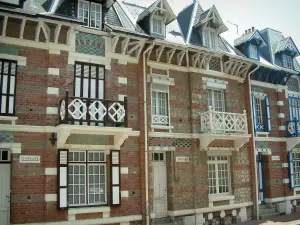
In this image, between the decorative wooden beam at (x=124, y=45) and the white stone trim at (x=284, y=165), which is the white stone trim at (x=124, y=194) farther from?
the white stone trim at (x=284, y=165)

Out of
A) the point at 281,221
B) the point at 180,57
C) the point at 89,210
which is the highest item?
the point at 180,57

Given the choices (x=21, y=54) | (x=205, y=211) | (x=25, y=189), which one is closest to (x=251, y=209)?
(x=205, y=211)

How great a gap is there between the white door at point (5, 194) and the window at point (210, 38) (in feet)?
37.1

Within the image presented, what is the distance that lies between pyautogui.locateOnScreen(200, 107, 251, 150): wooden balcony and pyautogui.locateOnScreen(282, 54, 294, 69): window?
22.2ft

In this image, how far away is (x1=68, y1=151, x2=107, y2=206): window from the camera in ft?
41.4

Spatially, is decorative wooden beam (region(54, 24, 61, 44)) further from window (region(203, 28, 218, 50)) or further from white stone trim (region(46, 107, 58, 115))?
window (region(203, 28, 218, 50))

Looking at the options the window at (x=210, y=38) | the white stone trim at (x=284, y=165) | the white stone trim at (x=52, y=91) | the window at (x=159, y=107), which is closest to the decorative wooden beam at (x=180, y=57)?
the window at (x=159, y=107)

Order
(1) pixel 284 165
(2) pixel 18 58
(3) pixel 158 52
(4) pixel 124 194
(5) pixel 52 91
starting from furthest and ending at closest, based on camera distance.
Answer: (1) pixel 284 165 < (3) pixel 158 52 < (4) pixel 124 194 < (5) pixel 52 91 < (2) pixel 18 58

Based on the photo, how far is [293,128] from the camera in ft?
64.2

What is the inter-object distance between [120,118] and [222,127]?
5.44 metres

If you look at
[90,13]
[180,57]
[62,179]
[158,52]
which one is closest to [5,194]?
[62,179]

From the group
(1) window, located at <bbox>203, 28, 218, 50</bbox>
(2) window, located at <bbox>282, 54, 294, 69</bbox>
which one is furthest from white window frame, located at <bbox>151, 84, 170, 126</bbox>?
(2) window, located at <bbox>282, 54, 294, 69</bbox>

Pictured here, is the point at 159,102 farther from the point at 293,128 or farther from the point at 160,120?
the point at 293,128

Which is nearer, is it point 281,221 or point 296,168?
point 281,221
